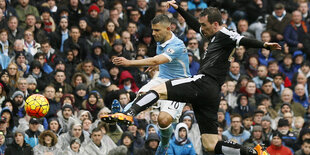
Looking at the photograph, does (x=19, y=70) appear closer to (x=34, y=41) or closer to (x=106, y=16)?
(x=34, y=41)

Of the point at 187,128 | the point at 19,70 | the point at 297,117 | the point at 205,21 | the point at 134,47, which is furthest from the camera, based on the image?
the point at 134,47

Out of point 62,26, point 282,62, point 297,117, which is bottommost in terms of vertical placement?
point 297,117

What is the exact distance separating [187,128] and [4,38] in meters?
5.24

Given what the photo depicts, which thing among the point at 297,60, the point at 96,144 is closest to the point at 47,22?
the point at 96,144

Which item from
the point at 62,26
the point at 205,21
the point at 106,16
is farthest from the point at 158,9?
the point at 205,21

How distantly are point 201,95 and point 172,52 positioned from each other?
1.13 m

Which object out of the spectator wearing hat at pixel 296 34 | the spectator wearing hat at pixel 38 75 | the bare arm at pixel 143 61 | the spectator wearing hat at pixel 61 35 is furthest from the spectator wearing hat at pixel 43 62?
the spectator wearing hat at pixel 296 34

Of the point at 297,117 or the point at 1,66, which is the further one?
the point at 297,117

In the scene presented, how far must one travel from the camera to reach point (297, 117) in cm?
1956

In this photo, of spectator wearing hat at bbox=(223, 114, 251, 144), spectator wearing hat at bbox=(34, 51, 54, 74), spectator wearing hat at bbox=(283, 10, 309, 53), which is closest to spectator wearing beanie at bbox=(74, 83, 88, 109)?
spectator wearing hat at bbox=(34, 51, 54, 74)

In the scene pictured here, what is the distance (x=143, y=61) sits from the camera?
39.7 feet

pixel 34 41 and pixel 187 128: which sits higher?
pixel 34 41

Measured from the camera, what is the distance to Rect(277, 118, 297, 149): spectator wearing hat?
18078 mm

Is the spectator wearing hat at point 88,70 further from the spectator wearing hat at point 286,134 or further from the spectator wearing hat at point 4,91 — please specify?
the spectator wearing hat at point 286,134
